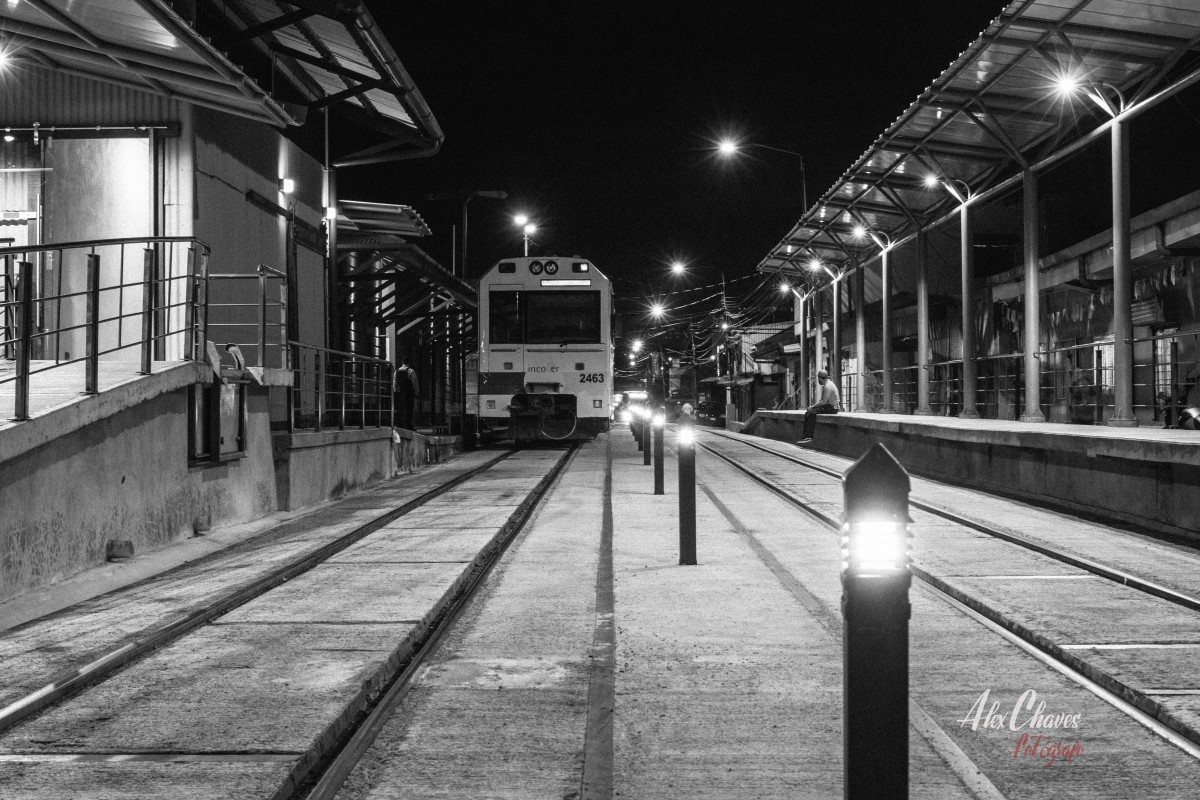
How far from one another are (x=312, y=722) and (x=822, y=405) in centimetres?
2017

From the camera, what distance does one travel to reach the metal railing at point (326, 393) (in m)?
12.9

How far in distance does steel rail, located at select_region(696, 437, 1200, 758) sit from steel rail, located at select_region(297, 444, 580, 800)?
8.99ft

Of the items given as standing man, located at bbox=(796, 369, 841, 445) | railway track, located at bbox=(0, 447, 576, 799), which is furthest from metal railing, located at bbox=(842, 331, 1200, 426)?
railway track, located at bbox=(0, 447, 576, 799)

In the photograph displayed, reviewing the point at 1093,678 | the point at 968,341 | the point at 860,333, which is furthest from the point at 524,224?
the point at 1093,678

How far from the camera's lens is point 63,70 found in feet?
38.0

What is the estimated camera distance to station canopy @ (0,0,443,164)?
9781 millimetres

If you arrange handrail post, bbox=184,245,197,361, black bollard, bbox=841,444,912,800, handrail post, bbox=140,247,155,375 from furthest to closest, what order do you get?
handrail post, bbox=184,245,197,361 → handrail post, bbox=140,247,155,375 → black bollard, bbox=841,444,912,800

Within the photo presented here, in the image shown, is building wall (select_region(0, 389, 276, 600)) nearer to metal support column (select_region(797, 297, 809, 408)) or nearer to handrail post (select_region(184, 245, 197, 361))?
handrail post (select_region(184, 245, 197, 361))

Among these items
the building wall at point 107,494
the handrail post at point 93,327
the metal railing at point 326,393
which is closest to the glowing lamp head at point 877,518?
the building wall at point 107,494

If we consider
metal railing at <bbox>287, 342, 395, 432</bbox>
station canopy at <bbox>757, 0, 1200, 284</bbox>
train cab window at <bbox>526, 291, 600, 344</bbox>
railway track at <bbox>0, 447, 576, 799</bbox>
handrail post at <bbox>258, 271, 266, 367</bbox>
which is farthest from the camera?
train cab window at <bbox>526, 291, 600, 344</bbox>

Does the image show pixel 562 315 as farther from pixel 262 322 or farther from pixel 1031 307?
pixel 262 322

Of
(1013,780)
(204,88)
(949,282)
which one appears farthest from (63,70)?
(949,282)

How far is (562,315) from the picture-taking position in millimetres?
21844

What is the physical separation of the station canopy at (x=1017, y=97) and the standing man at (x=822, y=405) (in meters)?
3.23
